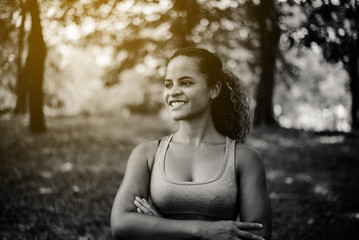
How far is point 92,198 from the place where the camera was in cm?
673

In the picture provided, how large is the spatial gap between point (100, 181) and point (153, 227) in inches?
222

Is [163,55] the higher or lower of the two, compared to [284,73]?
higher

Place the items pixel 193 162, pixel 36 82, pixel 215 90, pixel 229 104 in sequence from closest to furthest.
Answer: pixel 193 162 → pixel 215 90 → pixel 229 104 → pixel 36 82

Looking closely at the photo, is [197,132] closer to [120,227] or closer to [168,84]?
[168,84]

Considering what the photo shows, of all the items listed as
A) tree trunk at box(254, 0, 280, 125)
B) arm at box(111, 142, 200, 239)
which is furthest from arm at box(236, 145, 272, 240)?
tree trunk at box(254, 0, 280, 125)

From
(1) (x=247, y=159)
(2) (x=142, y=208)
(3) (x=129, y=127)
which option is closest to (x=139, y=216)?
(2) (x=142, y=208)

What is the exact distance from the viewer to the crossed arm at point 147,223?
2314 mm

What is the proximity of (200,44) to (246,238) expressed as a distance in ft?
44.1

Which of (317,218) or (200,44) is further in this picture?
(200,44)

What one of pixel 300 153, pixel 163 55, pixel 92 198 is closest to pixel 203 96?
pixel 92 198

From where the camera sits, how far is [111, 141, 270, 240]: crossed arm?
7.59 feet

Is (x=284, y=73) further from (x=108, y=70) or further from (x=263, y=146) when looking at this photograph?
(x=108, y=70)

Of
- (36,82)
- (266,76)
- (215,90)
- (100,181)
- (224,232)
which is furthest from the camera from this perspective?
(266,76)

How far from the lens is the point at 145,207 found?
2.49 m
